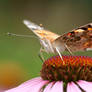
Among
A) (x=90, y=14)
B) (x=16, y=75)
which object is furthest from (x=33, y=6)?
(x=16, y=75)

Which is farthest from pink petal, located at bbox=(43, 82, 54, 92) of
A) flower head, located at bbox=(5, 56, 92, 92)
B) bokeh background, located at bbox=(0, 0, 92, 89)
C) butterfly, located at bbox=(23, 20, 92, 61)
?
bokeh background, located at bbox=(0, 0, 92, 89)

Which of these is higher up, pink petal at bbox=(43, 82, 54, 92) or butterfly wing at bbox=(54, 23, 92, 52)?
butterfly wing at bbox=(54, 23, 92, 52)

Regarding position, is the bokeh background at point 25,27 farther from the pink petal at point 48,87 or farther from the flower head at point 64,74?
the pink petal at point 48,87

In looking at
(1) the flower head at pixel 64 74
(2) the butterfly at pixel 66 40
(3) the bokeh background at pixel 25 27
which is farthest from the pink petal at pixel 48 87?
(3) the bokeh background at pixel 25 27

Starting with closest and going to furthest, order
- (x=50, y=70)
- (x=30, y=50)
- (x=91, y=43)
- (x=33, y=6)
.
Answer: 1. (x=50, y=70)
2. (x=91, y=43)
3. (x=30, y=50)
4. (x=33, y=6)

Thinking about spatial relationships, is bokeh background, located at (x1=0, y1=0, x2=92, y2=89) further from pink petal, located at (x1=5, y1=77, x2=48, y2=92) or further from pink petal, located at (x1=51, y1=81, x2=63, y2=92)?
pink petal, located at (x1=51, y1=81, x2=63, y2=92)

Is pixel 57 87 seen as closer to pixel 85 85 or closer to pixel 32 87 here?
pixel 85 85

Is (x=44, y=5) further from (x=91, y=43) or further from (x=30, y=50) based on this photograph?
(x=91, y=43)
